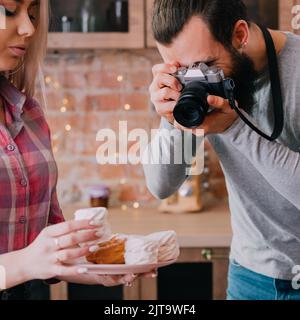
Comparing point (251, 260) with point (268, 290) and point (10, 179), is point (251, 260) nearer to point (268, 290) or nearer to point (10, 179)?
point (268, 290)

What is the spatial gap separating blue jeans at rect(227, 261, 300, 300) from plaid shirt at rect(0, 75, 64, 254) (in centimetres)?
28

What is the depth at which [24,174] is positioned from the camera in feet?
2.62

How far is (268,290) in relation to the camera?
0.89 metres

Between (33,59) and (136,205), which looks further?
(136,205)

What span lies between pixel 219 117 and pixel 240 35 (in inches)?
5.1

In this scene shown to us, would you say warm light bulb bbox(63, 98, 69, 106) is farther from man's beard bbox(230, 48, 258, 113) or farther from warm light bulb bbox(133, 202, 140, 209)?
man's beard bbox(230, 48, 258, 113)

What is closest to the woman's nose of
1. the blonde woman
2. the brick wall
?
the blonde woman

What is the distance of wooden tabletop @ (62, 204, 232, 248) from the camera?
1.26 metres

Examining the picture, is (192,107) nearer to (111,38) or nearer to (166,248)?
(166,248)

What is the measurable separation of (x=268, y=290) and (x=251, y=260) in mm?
50

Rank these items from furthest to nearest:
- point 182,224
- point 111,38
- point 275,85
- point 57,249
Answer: point 111,38 < point 182,224 < point 275,85 < point 57,249

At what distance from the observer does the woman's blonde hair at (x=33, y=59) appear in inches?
32.8

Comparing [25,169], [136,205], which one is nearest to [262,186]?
[25,169]

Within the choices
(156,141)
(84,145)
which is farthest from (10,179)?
(84,145)
